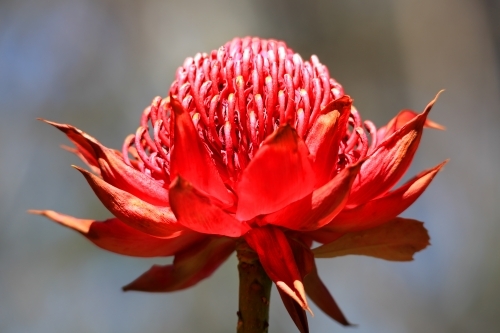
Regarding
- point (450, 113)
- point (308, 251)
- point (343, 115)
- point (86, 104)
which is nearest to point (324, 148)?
point (343, 115)

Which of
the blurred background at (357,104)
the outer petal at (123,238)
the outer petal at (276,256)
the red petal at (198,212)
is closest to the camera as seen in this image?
the red petal at (198,212)

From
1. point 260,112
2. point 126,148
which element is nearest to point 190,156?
point 260,112

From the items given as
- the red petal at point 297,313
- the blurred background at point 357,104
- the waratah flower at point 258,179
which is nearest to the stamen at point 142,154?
the waratah flower at point 258,179

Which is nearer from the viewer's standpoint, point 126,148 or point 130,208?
point 130,208

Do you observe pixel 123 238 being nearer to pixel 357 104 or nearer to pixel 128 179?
pixel 128 179

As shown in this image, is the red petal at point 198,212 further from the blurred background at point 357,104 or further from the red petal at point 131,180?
the blurred background at point 357,104

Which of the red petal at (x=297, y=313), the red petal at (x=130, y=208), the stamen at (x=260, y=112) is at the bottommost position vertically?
the red petal at (x=297, y=313)
